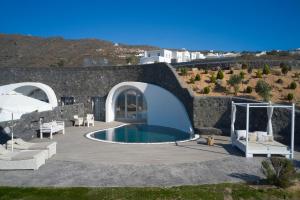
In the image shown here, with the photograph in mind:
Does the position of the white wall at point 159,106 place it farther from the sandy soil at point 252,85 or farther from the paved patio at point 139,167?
the paved patio at point 139,167

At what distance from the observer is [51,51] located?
2854 inches

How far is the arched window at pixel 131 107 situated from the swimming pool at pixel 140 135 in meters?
4.15

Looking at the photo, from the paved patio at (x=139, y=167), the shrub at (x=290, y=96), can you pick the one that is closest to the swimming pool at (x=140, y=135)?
the paved patio at (x=139, y=167)

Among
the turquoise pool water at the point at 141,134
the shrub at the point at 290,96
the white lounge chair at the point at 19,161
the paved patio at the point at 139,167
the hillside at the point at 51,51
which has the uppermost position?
the hillside at the point at 51,51

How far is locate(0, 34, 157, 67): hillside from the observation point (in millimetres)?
61938

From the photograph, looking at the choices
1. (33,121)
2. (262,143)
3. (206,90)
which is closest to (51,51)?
(206,90)

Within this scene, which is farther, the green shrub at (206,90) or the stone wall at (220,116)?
the green shrub at (206,90)

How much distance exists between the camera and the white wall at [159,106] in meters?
20.2

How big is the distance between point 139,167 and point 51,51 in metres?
68.2

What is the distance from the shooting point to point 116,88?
78.3 feet

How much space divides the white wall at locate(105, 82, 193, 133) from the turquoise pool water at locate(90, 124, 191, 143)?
2.21ft

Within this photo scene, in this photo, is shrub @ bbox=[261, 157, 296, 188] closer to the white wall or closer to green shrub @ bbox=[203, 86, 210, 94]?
the white wall

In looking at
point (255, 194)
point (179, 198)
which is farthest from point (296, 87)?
point (179, 198)

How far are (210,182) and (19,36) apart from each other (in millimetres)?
78740
